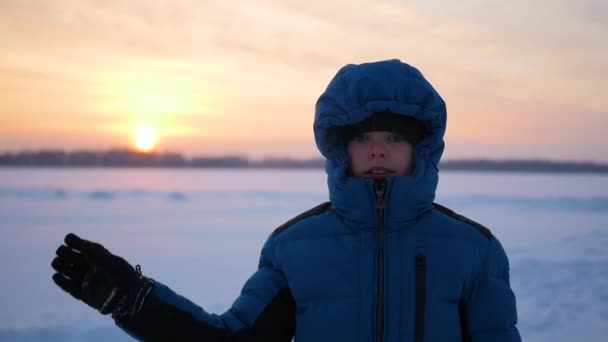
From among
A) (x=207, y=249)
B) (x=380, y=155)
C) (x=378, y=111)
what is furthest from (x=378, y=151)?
(x=207, y=249)

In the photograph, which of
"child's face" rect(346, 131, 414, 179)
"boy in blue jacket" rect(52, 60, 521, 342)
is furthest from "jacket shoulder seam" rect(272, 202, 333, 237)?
"child's face" rect(346, 131, 414, 179)

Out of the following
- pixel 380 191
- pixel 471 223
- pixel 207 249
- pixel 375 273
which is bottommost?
pixel 207 249

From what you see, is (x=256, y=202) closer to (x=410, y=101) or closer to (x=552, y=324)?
(x=552, y=324)

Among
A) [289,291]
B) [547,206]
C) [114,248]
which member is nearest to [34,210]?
[114,248]

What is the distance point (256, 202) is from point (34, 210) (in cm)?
619

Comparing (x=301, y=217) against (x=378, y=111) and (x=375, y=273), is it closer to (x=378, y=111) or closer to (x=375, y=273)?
(x=375, y=273)

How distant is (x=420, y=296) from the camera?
150 cm

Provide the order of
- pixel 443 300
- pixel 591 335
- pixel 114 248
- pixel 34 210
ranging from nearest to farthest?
pixel 443 300
pixel 591 335
pixel 114 248
pixel 34 210

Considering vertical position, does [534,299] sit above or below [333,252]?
below

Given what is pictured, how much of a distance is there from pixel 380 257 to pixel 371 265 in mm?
36

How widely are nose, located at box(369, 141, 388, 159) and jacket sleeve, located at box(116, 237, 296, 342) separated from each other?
1.43 feet

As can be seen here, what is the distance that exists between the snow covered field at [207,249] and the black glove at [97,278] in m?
2.65

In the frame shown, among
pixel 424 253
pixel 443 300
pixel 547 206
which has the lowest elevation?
pixel 547 206

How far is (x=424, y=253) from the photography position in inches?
60.7
